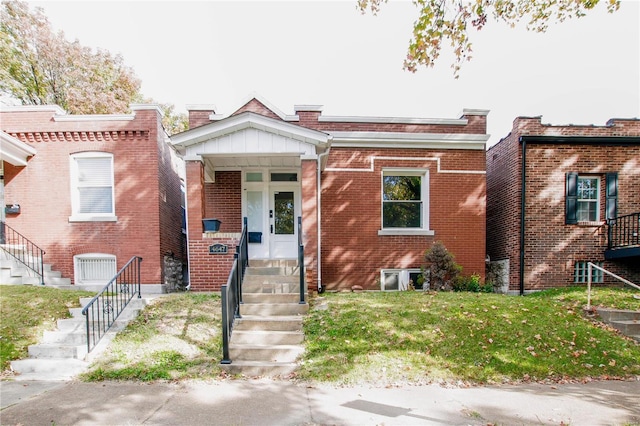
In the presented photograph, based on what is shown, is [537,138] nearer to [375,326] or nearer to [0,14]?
[375,326]

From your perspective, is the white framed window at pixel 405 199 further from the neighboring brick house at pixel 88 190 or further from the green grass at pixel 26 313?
the green grass at pixel 26 313

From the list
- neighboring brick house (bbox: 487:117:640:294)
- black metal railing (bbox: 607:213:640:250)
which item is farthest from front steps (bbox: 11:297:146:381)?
black metal railing (bbox: 607:213:640:250)

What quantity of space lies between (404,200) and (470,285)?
10.5 ft

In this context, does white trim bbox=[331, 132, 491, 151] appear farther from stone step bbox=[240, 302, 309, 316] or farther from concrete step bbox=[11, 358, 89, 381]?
concrete step bbox=[11, 358, 89, 381]

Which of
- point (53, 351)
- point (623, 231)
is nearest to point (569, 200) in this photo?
point (623, 231)

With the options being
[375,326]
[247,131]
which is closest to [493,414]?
[375,326]

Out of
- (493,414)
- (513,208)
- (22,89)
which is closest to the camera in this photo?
(493,414)

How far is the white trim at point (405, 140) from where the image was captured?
10477 millimetres

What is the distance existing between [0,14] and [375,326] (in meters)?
22.2

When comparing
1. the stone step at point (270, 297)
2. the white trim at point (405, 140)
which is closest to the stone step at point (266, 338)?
the stone step at point (270, 297)

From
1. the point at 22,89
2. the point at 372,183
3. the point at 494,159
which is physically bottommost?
the point at 372,183

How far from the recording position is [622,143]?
35.3 ft

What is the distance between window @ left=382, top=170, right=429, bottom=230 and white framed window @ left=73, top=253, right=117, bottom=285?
8.32 m

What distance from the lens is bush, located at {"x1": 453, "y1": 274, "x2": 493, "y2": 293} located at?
32.4ft
